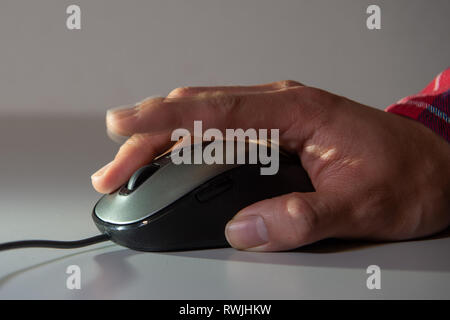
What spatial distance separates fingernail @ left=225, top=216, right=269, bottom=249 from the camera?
0.62m

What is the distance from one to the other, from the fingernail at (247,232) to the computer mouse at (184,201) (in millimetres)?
16

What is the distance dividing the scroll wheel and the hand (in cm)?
5

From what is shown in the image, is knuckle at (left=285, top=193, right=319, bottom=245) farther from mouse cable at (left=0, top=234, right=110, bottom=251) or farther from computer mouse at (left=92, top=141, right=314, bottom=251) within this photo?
mouse cable at (left=0, top=234, right=110, bottom=251)

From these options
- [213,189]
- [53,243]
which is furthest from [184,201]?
[53,243]

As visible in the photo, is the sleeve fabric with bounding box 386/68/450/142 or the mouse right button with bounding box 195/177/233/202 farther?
the sleeve fabric with bounding box 386/68/450/142

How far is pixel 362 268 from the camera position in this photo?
1.97 ft

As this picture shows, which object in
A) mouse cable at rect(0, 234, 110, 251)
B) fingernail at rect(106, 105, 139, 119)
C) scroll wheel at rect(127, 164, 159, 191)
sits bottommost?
mouse cable at rect(0, 234, 110, 251)

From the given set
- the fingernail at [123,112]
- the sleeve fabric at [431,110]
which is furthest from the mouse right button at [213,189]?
the sleeve fabric at [431,110]

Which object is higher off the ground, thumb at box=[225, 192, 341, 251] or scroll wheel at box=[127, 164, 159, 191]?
scroll wheel at box=[127, 164, 159, 191]

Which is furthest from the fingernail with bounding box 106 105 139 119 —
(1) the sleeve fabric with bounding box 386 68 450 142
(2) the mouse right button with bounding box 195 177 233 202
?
(1) the sleeve fabric with bounding box 386 68 450 142

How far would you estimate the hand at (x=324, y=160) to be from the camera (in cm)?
61

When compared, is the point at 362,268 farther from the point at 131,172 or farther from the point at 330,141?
the point at 131,172

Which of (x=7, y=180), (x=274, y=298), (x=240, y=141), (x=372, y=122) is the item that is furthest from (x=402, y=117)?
(x=7, y=180)

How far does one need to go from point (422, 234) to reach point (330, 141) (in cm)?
17
